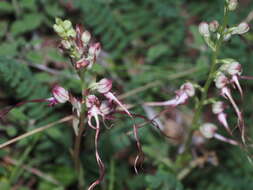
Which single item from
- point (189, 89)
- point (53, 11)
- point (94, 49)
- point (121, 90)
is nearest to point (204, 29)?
point (189, 89)

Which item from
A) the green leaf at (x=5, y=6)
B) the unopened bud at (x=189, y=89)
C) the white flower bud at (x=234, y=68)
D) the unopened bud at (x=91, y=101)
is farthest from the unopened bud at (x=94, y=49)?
the green leaf at (x=5, y=6)

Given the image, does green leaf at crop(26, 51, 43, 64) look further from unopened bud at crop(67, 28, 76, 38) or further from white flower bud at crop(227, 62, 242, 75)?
white flower bud at crop(227, 62, 242, 75)

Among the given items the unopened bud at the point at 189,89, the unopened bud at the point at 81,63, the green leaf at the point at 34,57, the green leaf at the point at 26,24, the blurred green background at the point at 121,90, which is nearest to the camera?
the unopened bud at the point at 81,63

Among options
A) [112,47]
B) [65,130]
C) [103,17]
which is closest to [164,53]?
[112,47]

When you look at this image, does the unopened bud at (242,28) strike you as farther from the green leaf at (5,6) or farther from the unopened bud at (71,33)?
the green leaf at (5,6)

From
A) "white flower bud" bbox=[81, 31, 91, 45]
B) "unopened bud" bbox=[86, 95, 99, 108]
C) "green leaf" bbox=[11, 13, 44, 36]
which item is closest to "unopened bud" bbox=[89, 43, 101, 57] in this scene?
"white flower bud" bbox=[81, 31, 91, 45]

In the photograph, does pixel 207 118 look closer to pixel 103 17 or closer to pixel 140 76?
pixel 140 76
